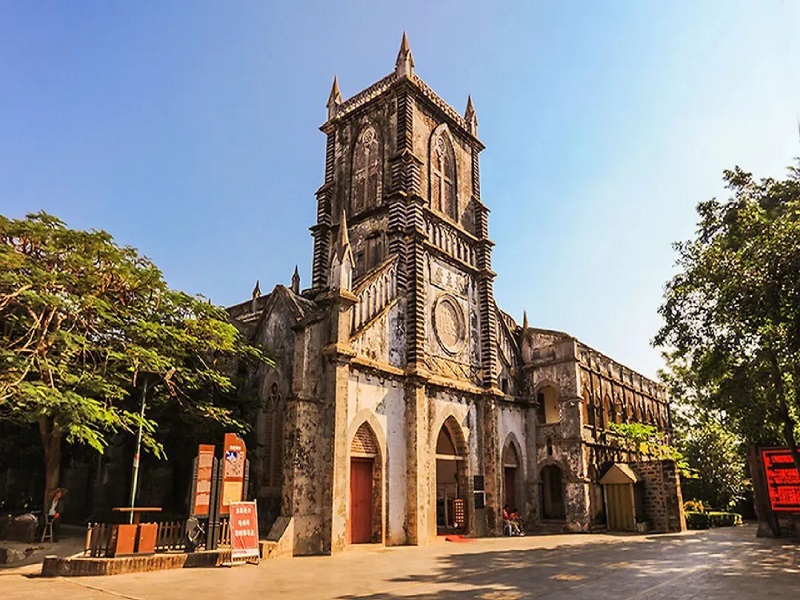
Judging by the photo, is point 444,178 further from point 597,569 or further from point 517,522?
point 597,569

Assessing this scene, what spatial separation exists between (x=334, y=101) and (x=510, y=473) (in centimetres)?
1985

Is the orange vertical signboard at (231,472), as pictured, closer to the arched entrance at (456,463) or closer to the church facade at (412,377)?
the church facade at (412,377)

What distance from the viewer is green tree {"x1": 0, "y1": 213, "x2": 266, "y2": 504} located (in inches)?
520

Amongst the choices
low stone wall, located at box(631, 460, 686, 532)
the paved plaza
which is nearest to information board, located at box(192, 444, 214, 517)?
the paved plaza

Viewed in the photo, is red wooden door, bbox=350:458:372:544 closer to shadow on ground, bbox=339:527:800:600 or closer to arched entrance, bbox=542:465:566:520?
shadow on ground, bbox=339:527:800:600

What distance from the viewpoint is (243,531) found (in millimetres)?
14484

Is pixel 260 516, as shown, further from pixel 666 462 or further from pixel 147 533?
pixel 666 462

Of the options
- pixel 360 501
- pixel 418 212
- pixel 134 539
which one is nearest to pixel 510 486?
pixel 360 501

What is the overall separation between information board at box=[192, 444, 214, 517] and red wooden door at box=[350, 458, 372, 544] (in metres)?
5.79

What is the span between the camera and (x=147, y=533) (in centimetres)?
1346

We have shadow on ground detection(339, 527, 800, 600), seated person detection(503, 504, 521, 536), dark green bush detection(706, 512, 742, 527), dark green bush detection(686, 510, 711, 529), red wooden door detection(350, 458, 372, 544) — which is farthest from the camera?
dark green bush detection(706, 512, 742, 527)

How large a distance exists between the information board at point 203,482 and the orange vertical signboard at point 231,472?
34cm

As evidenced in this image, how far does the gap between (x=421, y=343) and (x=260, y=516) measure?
8312 mm

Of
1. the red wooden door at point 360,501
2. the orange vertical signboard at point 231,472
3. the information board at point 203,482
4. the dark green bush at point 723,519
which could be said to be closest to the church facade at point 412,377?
the red wooden door at point 360,501
